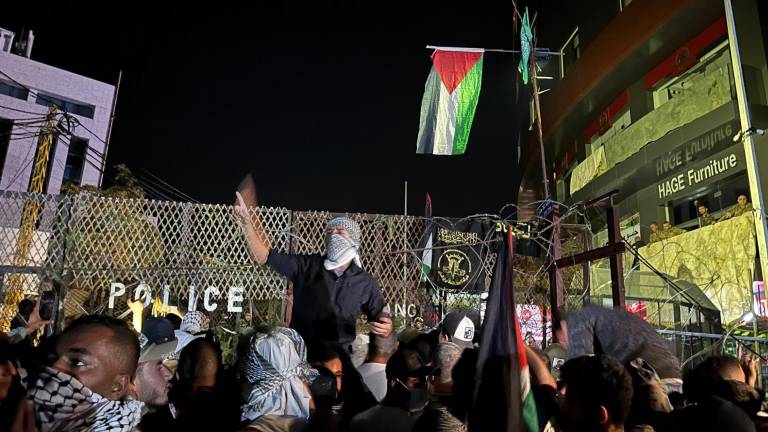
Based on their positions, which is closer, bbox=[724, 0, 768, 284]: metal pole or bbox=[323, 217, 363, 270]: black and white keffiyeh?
bbox=[323, 217, 363, 270]: black and white keffiyeh

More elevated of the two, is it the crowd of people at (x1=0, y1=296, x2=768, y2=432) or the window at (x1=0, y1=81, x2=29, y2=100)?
the window at (x1=0, y1=81, x2=29, y2=100)

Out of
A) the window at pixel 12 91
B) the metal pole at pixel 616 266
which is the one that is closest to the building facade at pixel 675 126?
the metal pole at pixel 616 266

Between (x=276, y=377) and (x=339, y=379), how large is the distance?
723 millimetres

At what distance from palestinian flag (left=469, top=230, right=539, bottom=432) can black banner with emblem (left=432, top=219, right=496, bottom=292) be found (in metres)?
5.44

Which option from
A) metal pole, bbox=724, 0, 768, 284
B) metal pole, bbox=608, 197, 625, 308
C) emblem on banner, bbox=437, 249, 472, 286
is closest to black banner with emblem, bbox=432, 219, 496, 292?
emblem on banner, bbox=437, 249, 472, 286

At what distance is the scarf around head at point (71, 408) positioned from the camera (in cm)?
147

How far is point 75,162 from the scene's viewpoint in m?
36.4

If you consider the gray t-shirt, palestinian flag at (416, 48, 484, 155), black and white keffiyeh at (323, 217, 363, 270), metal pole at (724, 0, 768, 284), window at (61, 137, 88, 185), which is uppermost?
window at (61, 137, 88, 185)

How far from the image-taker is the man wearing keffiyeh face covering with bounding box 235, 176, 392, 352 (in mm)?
3484

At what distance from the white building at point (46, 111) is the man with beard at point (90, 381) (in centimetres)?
3349

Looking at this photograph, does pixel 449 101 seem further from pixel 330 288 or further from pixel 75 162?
pixel 75 162

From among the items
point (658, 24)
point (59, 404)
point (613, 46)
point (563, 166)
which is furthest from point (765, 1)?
point (59, 404)

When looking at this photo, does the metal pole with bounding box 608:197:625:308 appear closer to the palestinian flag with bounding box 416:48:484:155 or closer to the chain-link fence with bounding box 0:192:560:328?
the chain-link fence with bounding box 0:192:560:328

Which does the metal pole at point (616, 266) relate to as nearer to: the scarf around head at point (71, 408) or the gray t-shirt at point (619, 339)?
the gray t-shirt at point (619, 339)
